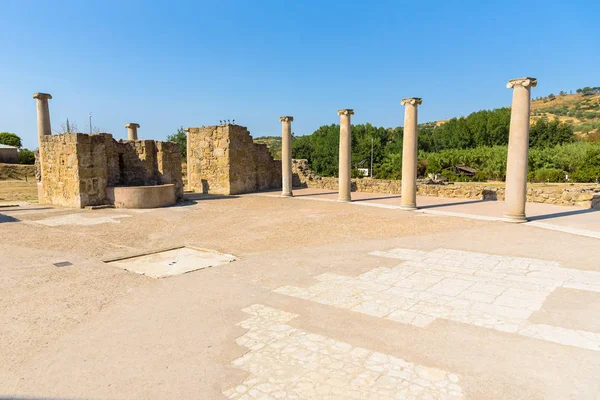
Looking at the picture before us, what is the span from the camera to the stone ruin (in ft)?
64.6

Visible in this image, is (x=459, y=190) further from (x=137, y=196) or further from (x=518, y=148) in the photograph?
(x=137, y=196)

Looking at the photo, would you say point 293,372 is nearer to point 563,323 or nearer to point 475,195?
point 563,323

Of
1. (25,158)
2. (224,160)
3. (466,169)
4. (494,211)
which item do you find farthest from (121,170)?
(466,169)

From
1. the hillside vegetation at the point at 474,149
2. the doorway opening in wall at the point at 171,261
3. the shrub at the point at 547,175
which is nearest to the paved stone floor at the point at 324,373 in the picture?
the doorway opening in wall at the point at 171,261

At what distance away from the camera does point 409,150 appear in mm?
13906

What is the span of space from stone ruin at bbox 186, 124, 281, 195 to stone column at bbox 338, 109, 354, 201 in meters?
6.14

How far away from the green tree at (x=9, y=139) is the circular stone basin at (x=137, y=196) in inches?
1816

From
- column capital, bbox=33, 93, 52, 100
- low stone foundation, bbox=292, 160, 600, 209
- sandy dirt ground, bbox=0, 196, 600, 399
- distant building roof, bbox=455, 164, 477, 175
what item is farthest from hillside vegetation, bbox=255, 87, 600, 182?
sandy dirt ground, bbox=0, 196, 600, 399

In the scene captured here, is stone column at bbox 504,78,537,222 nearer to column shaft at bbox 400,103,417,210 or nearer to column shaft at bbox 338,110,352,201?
column shaft at bbox 400,103,417,210

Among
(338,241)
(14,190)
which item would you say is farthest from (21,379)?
(14,190)

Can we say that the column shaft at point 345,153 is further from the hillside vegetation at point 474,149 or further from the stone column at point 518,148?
the hillside vegetation at point 474,149

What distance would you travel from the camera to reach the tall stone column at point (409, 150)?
13758mm

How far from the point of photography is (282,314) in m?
4.95

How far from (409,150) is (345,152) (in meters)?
3.36
